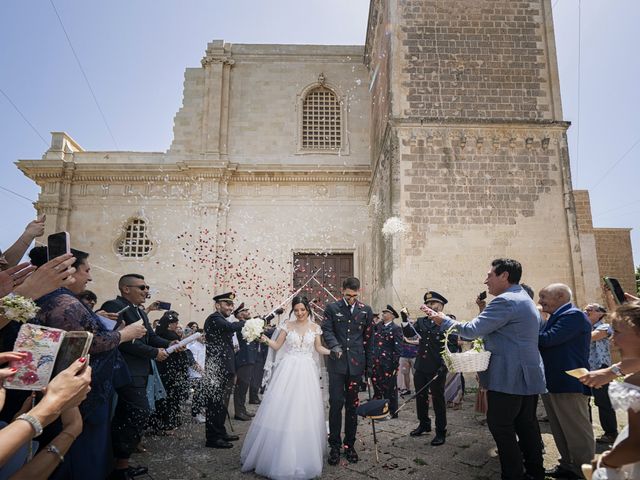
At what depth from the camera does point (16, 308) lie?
2191 mm

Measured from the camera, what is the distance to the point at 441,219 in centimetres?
1091

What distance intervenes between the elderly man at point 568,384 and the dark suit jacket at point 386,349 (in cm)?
355

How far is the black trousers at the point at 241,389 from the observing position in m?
7.27

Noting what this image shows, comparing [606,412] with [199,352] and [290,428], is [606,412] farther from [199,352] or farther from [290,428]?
[199,352]

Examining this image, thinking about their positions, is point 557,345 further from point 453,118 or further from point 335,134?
point 335,134

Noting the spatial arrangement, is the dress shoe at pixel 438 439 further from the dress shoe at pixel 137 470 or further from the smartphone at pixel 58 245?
the smartphone at pixel 58 245

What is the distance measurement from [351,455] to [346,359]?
106 cm

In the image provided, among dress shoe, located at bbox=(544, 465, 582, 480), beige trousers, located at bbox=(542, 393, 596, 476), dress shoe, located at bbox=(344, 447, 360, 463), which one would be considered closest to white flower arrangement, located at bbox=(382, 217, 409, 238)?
beige trousers, located at bbox=(542, 393, 596, 476)

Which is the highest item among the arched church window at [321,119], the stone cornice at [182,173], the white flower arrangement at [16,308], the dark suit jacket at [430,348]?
the arched church window at [321,119]

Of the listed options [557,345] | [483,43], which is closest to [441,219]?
[483,43]

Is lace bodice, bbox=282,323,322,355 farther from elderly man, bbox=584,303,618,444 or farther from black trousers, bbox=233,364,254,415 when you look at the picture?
elderly man, bbox=584,303,618,444

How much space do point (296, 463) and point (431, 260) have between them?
24.6ft

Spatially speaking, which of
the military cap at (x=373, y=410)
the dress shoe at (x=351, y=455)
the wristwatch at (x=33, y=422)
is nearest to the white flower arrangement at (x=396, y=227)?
the military cap at (x=373, y=410)

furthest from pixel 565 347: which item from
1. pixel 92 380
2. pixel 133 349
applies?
pixel 133 349
